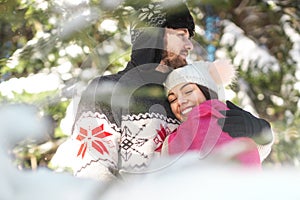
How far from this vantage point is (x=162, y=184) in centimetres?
9

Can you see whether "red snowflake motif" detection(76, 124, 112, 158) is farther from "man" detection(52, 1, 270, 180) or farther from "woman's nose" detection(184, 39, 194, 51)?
"woman's nose" detection(184, 39, 194, 51)

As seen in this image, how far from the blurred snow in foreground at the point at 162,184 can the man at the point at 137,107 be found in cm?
38

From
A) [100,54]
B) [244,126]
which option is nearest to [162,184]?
[244,126]

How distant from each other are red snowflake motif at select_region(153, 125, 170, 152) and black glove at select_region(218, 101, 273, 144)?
6 cm

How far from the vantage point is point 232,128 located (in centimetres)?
48

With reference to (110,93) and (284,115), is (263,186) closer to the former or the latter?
(110,93)

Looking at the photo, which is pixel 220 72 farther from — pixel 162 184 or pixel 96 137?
pixel 162 184

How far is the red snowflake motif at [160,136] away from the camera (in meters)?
0.52

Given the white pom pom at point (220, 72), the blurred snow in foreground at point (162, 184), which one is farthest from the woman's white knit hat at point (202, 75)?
the blurred snow in foreground at point (162, 184)

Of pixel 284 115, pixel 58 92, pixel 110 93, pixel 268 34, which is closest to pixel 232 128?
pixel 110 93

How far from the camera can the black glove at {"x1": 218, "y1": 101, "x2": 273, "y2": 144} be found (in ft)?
1.57

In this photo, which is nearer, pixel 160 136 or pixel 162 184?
pixel 162 184

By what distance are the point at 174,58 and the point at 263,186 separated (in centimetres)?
48

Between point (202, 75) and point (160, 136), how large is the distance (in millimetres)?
76
